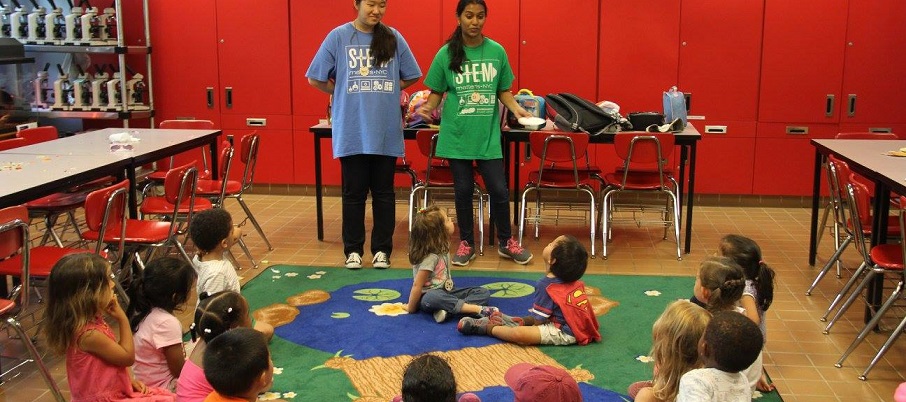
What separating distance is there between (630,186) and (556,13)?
7.32 ft

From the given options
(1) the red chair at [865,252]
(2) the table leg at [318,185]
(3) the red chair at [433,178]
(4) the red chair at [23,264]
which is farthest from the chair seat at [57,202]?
(1) the red chair at [865,252]

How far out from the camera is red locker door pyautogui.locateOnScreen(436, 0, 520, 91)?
7.78 m

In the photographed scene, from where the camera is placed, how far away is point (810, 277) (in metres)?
5.63

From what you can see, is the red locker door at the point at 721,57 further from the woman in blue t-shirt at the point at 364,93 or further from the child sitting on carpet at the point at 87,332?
the child sitting on carpet at the point at 87,332

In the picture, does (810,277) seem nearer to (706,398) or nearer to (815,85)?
(815,85)

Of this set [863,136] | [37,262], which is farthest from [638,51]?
[37,262]

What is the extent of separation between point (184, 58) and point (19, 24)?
1.43m

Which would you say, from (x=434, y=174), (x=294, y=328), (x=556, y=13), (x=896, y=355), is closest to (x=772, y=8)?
(x=556, y=13)

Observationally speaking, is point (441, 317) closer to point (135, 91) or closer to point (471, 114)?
point (471, 114)

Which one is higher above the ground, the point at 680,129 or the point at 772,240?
the point at 680,129

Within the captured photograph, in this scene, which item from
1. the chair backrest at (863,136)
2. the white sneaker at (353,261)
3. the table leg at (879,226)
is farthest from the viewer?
the chair backrest at (863,136)

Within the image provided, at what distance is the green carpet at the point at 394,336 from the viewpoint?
386 centimetres

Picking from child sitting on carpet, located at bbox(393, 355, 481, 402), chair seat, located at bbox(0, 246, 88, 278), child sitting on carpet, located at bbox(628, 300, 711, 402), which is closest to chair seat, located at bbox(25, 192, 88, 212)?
chair seat, located at bbox(0, 246, 88, 278)

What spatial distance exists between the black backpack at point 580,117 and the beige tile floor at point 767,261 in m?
0.85
